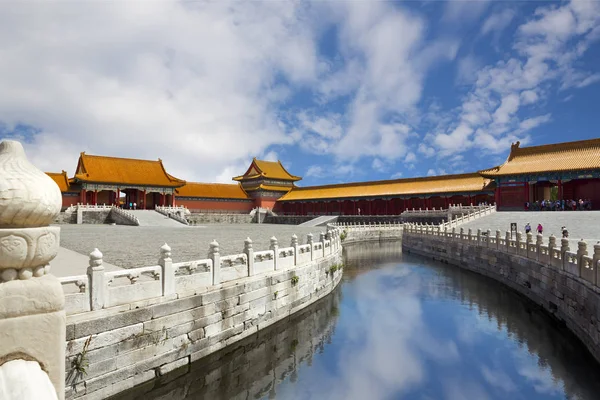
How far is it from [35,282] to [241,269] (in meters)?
7.72

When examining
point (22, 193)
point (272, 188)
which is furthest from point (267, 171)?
point (22, 193)

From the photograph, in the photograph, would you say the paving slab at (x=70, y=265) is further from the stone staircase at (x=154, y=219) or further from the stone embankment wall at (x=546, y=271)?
the stone staircase at (x=154, y=219)

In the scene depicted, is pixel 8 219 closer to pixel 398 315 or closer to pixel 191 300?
pixel 191 300

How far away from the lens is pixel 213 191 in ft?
187

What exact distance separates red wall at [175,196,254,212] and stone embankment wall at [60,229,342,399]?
44109 mm

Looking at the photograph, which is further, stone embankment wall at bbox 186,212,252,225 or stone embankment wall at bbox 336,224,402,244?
stone embankment wall at bbox 186,212,252,225

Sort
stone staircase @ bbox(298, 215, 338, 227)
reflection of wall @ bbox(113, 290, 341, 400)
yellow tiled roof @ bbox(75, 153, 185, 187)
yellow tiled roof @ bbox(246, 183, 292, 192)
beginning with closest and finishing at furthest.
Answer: reflection of wall @ bbox(113, 290, 341, 400) → yellow tiled roof @ bbox(75, 153, 185, 187) → stone staircase @ bbox(298, 215, 338, 227) → yellow tiled roof @ bbox(246, 183, 292, 192)

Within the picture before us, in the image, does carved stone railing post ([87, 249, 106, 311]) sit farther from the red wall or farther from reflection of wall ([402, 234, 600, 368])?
the red wall

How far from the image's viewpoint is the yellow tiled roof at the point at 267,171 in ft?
205

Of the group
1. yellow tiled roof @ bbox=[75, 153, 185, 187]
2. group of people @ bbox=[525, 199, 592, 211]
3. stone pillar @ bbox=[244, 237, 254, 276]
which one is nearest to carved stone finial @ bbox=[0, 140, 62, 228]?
stone pillar @ bbox=[244, 237, 254, 276]

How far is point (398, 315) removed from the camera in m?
13.4

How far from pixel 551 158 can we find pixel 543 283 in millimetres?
30029

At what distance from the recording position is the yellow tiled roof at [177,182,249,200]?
53875 mm

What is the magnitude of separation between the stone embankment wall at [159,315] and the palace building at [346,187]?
110 feet
